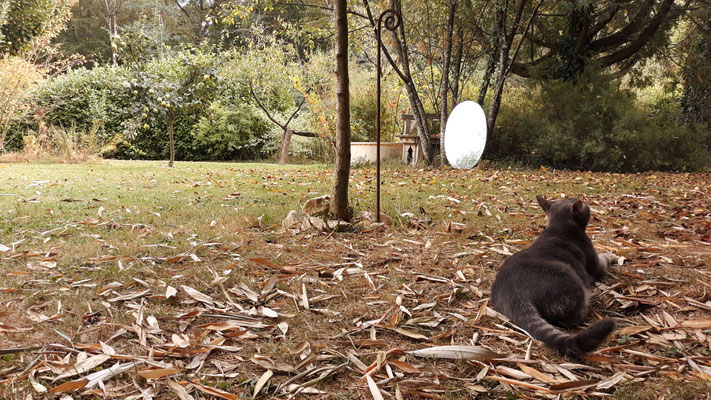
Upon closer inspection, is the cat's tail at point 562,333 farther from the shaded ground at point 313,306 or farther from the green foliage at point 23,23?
the green foliage at point 23,23

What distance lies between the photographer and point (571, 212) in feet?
8.50

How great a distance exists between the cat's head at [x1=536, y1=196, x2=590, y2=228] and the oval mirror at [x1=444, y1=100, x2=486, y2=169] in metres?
5.66

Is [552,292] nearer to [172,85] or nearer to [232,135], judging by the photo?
[172,85]

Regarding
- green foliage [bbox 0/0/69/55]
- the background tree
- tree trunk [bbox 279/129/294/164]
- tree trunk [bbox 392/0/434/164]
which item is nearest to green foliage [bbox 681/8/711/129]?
tree trunk [bbox 392/0/434/164]

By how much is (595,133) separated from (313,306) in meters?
9.81

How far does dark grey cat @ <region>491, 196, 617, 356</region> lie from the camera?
170cm

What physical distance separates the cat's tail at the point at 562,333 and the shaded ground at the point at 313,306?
5 cm

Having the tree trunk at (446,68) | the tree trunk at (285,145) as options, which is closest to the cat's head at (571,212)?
the tree trunk at (446,68)

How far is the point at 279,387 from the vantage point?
1549 millimetres

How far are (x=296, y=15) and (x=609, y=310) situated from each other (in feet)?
72.9

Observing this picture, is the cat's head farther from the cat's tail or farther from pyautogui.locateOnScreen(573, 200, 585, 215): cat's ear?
the cat's tail

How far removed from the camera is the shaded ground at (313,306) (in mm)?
1580

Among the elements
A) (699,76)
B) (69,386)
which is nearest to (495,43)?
(699,76)

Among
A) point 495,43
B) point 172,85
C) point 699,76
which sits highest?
point 495,43
